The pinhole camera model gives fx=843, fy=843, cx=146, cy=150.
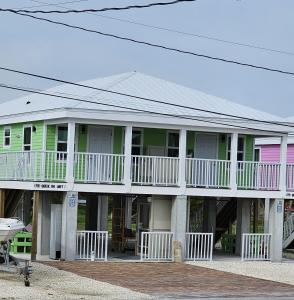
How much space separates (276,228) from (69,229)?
838cm

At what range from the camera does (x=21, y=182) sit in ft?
97.1

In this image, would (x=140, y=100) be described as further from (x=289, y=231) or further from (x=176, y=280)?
(x=289, y=231)

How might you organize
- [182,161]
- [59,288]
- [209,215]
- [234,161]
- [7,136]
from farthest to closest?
[7,136] < [209,215] < [234,161] < [182,161] < [59,288]

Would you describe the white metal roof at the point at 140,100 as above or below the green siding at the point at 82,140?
above

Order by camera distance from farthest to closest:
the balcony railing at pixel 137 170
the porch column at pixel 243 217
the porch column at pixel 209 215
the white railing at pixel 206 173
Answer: the porch column at pixel 209 215 → the porch column at pixel 243 217 → the white railing at pixel 206 173 → the balcony railing at pixel 137 170

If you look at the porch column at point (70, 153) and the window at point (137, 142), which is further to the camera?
the window at point (137, 142)

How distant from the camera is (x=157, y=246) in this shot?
3053cm

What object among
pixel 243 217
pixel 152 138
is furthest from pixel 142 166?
pixel 243 217

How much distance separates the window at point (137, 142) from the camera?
108ft

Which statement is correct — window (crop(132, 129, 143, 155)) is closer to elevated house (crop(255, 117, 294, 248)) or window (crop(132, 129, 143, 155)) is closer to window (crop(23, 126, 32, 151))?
window (crop(23, 126, 32, 151))

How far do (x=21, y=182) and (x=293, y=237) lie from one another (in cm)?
1389

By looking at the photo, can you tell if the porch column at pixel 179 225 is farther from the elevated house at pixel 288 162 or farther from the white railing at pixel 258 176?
the elevated house at pixel 288 162

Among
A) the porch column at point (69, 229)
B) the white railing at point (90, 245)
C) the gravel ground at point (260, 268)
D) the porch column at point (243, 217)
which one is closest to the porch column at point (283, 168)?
the porch column at point (243, 217)

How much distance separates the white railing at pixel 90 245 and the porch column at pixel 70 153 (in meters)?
1.95
